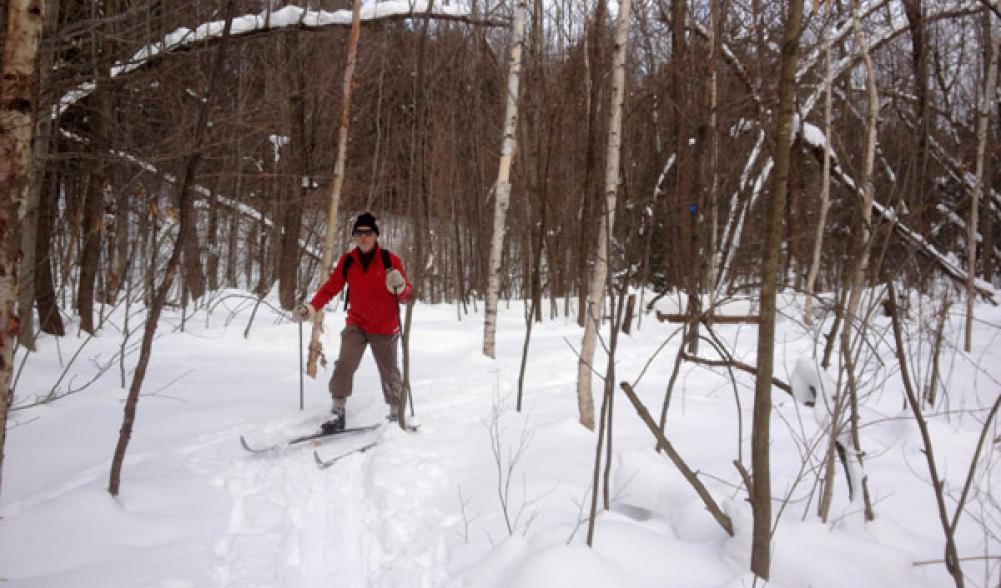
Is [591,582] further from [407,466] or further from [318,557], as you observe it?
[407,466]

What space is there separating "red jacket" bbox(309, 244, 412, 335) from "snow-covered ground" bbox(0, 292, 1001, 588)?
0.97 m

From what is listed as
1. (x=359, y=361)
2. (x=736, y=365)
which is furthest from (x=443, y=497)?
(x=736, y=365)

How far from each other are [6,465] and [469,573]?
317 cm

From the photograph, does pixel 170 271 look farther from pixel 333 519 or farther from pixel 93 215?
pixel 93 215

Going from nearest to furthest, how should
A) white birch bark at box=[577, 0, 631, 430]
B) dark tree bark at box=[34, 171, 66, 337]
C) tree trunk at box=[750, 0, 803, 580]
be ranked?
tree trunk at box=[750, 0, 803, 580] < white birch bark at box=[577, 0, 631, 430] < dark tree bark at box=[34, 171, 66, 337]

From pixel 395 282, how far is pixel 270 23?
318 centimetres

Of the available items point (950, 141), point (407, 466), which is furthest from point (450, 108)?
point (407, 466)

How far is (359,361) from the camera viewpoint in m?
5.27

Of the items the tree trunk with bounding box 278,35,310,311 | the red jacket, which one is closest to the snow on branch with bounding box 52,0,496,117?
the red jacket

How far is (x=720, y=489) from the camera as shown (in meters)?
3.45

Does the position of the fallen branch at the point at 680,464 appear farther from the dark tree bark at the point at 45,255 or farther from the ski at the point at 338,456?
the dark tree bark at the point at 45,255

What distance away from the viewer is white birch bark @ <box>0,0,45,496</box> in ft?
6.84

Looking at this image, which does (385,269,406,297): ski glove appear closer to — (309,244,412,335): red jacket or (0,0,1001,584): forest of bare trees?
(309,244,412,335): red jacket

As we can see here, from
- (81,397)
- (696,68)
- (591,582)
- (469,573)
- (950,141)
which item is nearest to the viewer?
(591,582)
